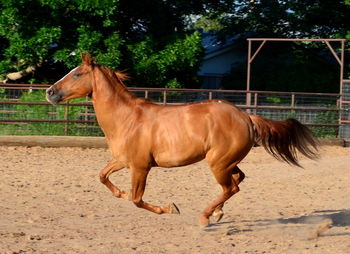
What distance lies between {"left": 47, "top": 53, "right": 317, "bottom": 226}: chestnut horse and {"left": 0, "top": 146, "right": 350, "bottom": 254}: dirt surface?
0.49 metres

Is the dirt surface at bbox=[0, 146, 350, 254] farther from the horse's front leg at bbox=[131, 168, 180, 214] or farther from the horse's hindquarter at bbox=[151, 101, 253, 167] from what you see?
the horse's hindquarter at bbox=[151, 101, 253, 167]

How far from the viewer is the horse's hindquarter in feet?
24.0

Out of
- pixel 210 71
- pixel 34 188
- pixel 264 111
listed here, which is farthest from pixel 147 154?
pixel 210 71

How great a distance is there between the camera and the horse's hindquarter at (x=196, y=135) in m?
7.31

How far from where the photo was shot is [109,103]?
7.70m

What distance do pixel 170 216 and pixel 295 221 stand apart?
145cm

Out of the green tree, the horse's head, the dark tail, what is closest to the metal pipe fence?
the green tree

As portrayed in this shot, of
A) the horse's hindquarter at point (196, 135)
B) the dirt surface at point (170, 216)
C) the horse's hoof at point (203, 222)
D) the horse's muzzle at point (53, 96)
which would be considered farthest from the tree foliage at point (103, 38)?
the horse's hoof at point (203, 222)

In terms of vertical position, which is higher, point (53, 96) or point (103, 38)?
point (103, 38)

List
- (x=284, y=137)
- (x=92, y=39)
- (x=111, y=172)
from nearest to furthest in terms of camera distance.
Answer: (x=111, y=172) < (x=284, y=137) < (x=92, y=39)

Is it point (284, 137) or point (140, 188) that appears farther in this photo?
A: point (284, 137)

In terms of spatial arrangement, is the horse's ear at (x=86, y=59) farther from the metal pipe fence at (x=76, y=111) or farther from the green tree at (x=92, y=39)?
the green tree at (x=92, y=39)

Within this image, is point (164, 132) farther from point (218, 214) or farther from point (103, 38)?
point (103, 38)

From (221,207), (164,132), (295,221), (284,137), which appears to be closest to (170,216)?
(221,207)
